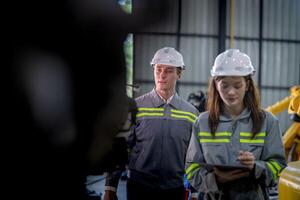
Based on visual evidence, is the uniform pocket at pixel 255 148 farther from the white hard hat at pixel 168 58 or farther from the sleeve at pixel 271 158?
the white hard hat at pixel 168 58

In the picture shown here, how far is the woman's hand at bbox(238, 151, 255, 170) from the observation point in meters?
1.77

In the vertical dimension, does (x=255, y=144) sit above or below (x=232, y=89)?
below

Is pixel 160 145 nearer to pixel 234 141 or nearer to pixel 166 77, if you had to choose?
pixel 166 77

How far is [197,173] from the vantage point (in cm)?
197

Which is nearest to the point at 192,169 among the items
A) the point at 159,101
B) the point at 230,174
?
the point at 230,174

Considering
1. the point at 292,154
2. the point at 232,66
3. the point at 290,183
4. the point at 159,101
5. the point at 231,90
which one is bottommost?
the point at 292,154

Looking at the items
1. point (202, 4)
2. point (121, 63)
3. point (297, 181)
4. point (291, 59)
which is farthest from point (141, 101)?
point (291, 59)

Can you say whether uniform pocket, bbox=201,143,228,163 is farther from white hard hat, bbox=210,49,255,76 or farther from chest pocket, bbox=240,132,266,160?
white hard hat, bbox=210,49,255,76

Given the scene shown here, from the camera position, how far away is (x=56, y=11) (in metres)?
0.60

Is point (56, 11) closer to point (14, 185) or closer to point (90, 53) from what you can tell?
point (90, 53)

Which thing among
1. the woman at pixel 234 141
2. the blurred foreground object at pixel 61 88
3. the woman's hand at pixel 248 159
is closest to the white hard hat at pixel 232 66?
the woman at pixel 234 141

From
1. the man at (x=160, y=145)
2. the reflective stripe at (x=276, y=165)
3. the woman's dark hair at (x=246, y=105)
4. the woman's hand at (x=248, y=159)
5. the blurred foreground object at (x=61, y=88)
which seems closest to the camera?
the blurred foreground object at (x=61, y=88)

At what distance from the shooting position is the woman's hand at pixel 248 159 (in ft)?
5.80

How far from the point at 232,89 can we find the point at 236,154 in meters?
0.35
